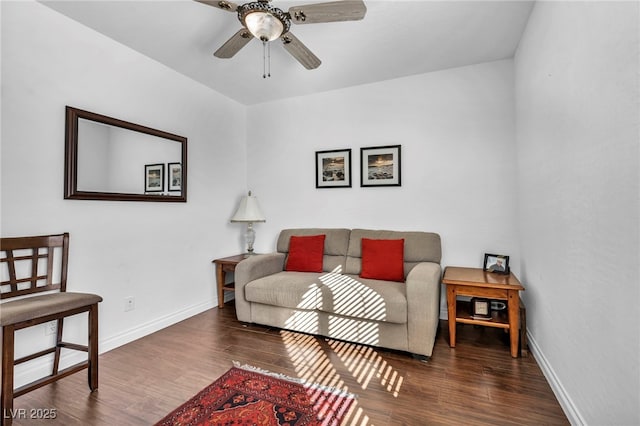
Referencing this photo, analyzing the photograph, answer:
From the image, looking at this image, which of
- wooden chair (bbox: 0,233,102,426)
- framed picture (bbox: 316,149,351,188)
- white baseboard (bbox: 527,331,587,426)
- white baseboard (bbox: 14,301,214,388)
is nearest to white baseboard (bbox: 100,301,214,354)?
white baseboard (bbox: 14,301,214,388)

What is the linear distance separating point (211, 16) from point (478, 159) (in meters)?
2.66

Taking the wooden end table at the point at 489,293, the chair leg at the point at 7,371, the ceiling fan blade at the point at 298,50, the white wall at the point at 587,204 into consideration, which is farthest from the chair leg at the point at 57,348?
the white wall at the point at 587,204

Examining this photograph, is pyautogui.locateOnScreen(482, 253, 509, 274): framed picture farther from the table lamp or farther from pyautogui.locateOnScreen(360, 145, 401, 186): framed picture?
the table lamp

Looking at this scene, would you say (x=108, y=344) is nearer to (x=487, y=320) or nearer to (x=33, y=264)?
(x=33, y=264)

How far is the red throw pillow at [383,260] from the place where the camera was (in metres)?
2.81

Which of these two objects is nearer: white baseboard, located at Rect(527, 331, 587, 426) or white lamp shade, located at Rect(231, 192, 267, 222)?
white baseboard, located at Rect(527, 331, 587, 426)

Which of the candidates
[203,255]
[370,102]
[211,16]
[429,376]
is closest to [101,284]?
[203,255]

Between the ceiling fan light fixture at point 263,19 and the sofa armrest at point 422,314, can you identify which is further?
the sofa armrest at point 422,314

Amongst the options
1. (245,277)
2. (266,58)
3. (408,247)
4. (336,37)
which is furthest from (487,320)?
(266,58)

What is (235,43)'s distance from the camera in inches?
80.8

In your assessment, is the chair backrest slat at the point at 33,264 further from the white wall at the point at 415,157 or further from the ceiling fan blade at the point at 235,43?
the white wall at the point at 415,157

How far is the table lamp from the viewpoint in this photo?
359 centimetres

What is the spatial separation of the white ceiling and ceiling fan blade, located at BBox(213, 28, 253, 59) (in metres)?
0.29

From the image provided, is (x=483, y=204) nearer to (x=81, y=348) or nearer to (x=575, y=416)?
(x=575, y=416)
